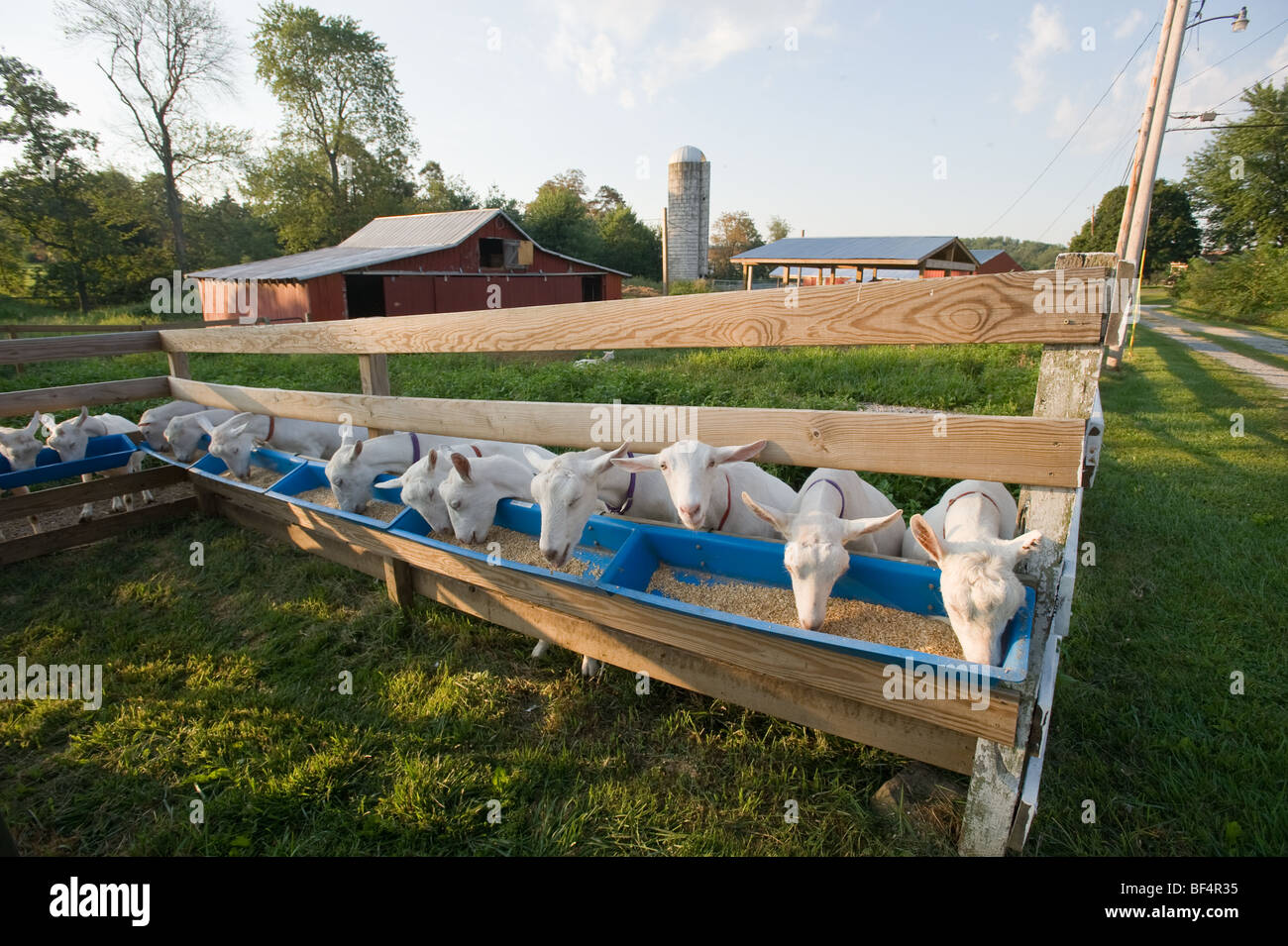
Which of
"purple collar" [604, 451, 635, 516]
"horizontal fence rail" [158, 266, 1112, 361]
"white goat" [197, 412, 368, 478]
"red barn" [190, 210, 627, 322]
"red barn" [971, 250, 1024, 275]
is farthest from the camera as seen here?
"red barn" [971, 250, 1024, 275]

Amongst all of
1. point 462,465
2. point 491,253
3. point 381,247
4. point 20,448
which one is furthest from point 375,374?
point 381,247

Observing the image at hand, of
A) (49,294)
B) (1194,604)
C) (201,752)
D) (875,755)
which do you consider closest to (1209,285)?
(1194,604)

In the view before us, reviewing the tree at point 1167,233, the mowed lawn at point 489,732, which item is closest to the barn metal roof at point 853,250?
the mowed lawn at point 489,732

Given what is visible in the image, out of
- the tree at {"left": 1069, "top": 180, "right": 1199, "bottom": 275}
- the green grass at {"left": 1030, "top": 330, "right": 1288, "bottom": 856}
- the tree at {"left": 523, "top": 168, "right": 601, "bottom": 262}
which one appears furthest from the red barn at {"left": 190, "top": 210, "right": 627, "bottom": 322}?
the tree at {"left": 1069, "top": 180, "right": 1199, "bottom": 275}

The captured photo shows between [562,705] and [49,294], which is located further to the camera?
[49,294]

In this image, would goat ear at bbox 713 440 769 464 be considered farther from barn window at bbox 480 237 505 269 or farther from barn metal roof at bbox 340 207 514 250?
barn window at bbox 480 237 505 269

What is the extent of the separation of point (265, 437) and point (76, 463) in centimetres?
145

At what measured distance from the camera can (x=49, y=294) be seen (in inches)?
1346

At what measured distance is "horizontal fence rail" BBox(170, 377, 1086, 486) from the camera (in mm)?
2068

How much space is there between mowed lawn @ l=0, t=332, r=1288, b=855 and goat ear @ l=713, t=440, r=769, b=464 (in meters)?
0.08

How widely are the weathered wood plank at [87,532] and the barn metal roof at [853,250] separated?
29.2 meters
